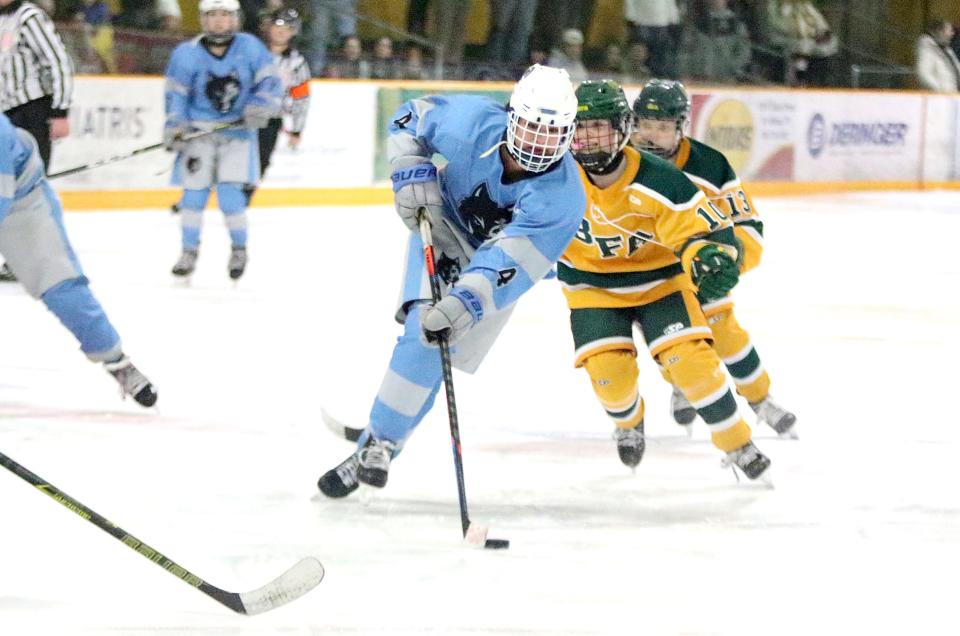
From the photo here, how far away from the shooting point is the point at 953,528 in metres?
3.32

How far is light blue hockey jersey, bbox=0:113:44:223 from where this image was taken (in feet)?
11.4

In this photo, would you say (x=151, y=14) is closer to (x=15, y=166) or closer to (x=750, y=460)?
(x=15, y=166)

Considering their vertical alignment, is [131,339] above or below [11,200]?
below

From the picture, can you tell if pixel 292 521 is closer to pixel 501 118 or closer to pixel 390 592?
pixel 390 592

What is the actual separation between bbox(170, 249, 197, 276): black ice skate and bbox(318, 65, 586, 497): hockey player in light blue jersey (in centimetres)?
332

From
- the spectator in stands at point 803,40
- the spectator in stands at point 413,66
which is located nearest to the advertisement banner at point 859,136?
the spectator in stands at point 803,40

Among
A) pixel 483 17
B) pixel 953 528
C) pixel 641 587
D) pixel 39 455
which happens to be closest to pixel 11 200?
pixel 39 455

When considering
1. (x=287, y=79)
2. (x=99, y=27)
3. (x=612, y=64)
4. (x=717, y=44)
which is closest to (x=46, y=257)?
(x=287, y=79)

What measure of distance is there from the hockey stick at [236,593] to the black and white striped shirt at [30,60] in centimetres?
431

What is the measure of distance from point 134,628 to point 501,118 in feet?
4.52

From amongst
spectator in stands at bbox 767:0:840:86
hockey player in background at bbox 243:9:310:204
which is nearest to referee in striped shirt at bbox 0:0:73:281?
hockey player in background at bbox 243:9:310:204

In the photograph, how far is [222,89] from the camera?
684cm

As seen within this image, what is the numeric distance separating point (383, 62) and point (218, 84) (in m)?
3.87

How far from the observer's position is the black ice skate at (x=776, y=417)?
13.7 feet
